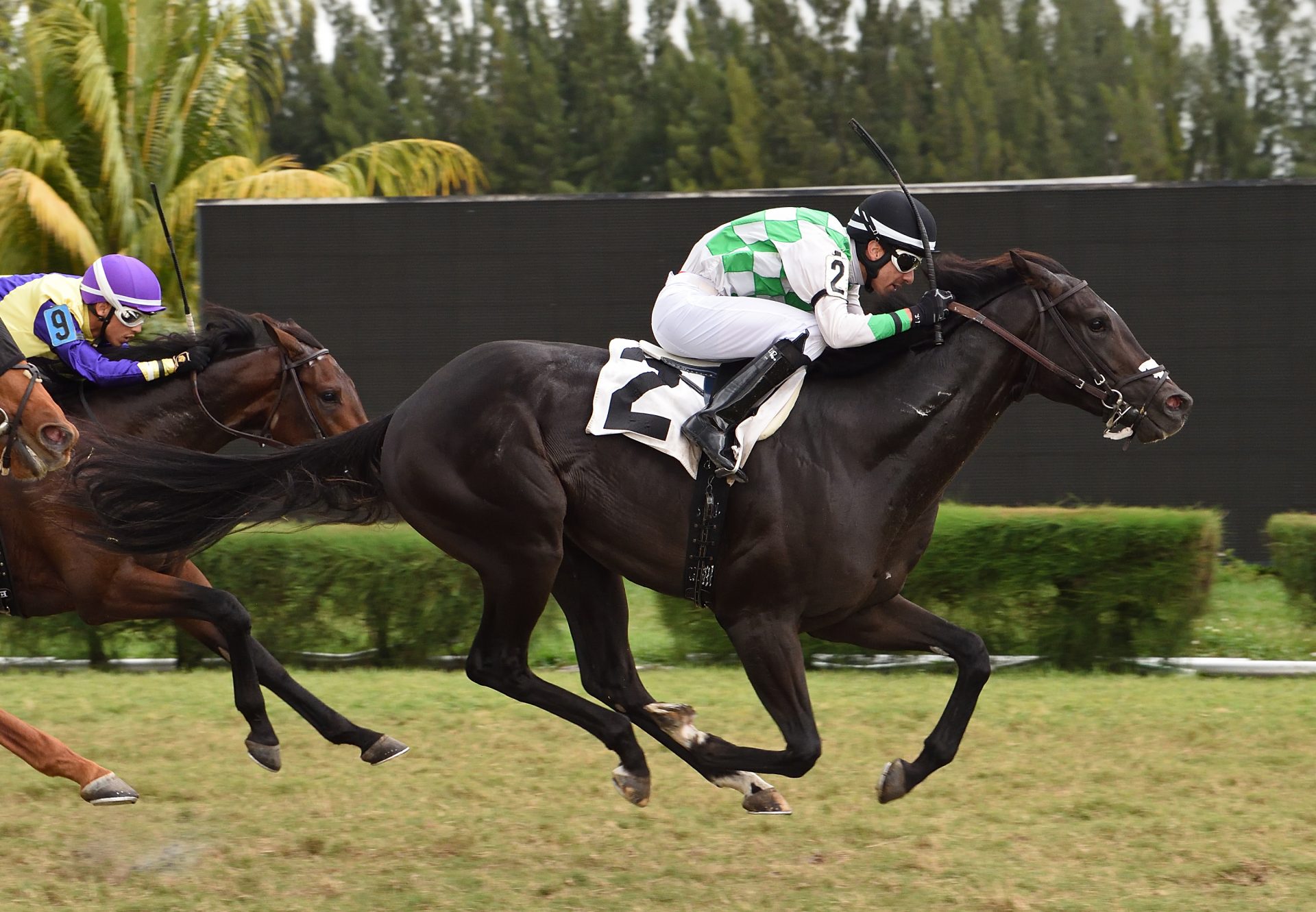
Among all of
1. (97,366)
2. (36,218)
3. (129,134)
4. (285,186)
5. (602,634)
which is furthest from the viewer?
(129,134)

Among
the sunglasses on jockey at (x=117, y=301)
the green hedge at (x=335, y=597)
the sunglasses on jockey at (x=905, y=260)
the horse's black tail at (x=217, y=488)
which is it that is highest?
the sunglasses on jockey at (x=905, y=260)

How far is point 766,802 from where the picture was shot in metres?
4.55

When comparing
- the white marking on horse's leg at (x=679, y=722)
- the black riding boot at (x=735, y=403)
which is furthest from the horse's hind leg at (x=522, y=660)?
the black riding boot at (x=735, y=403)

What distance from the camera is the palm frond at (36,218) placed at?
13.3 meters

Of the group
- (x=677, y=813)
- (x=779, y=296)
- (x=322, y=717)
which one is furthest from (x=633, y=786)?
(x=779, y=296)

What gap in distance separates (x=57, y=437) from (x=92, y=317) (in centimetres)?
131

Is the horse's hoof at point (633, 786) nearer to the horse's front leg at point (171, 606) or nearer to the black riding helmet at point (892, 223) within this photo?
the horse's front leg at point (171, 606)

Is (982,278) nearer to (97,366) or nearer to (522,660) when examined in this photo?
(522,660)

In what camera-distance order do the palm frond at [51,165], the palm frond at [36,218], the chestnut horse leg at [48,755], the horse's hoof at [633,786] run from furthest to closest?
the palm frond at [51,165] < the palm frond at [36,218] < the chestnut horse leg at [48,755] < the horse's hoof at [633,786]

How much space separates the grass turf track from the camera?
443 centimetres

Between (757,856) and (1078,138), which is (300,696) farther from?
(1078,138)

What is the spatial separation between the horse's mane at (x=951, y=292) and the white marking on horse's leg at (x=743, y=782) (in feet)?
3.97

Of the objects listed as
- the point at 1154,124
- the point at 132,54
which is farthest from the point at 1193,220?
the point at 1154,124

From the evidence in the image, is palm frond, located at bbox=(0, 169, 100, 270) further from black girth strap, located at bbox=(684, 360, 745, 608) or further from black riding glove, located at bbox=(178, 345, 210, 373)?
black girth strap, located at bbox=(684, 360, 745, 608)
